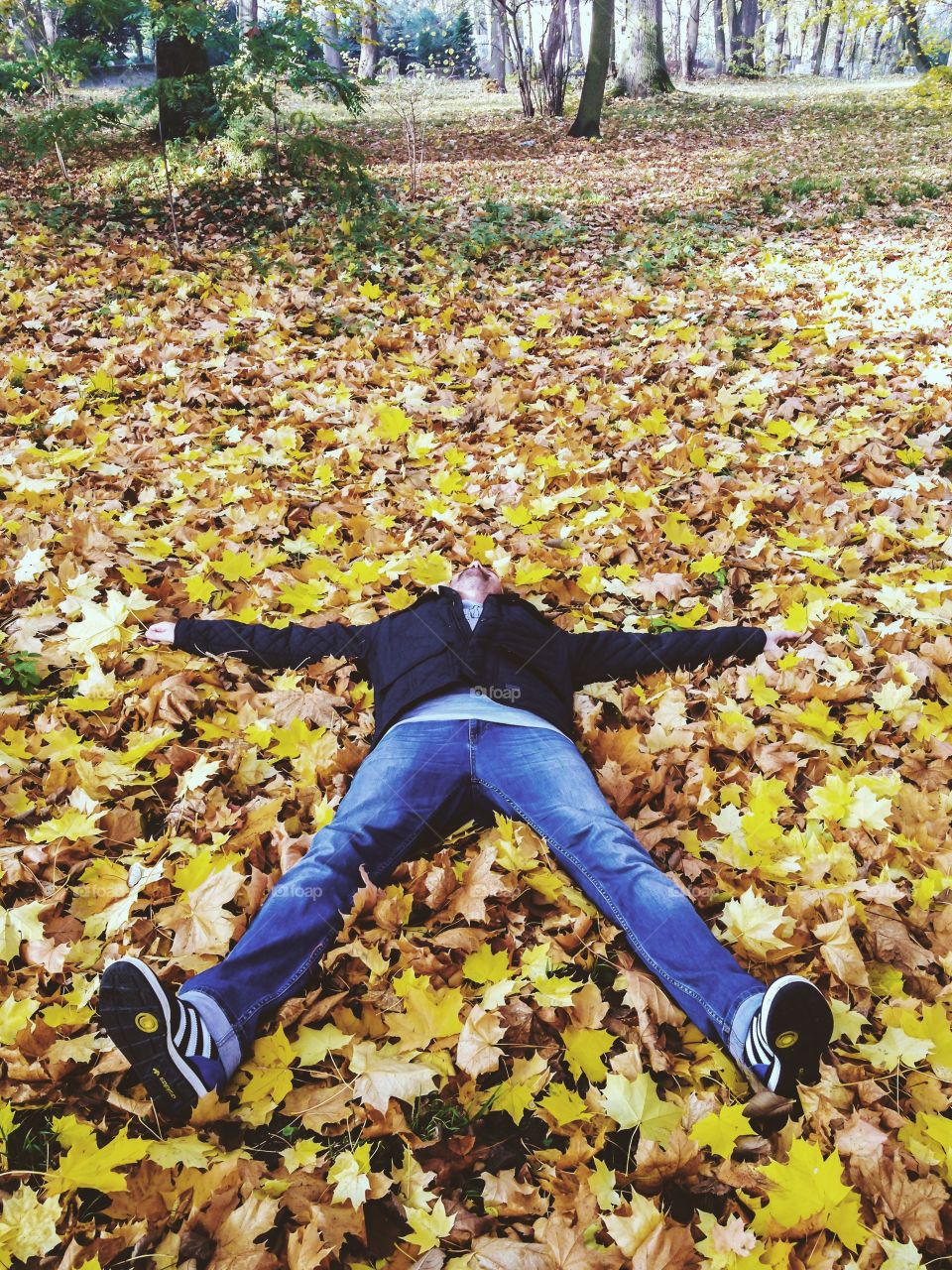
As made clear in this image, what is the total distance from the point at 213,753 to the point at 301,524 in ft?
5.54

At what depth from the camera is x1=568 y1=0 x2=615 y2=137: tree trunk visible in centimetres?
1262

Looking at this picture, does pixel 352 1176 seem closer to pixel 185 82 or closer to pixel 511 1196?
pixel 511 1196

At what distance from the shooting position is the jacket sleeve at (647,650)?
9.75ft

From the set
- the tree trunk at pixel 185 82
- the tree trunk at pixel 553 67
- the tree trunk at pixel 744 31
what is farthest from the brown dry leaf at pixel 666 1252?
the tree trunk at pixel 744 31

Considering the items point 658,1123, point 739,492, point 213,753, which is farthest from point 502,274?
point 658,1123

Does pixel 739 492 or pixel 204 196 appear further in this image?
pixel 204 196

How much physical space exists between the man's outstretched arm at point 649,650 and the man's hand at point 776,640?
9cm

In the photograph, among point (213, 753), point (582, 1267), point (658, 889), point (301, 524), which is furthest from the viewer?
point (301, 524)

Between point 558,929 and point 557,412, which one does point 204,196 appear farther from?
point 558,929

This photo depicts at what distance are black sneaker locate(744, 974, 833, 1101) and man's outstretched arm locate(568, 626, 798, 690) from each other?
1.41m

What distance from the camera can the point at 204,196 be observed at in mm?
8297

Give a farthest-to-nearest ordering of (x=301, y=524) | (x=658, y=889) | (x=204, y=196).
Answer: (x=204, y=196)
(x=301, y=524)
(x=658, y=889)

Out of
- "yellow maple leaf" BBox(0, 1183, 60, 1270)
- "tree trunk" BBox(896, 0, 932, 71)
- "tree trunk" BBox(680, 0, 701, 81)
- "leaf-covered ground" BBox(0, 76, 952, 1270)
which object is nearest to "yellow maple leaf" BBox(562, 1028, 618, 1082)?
"leaf-covered ground" BBox(0, 76, 952, 1270)

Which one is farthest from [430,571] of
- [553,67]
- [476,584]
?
[553,67]
